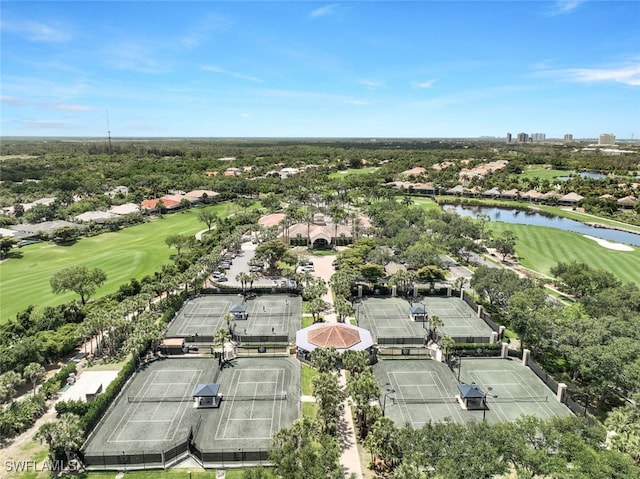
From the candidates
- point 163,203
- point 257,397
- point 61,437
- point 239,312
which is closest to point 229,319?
point 239,312

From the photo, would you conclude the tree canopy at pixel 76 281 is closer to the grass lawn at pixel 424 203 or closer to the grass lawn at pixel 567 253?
the grass lawn at pixel 567 253

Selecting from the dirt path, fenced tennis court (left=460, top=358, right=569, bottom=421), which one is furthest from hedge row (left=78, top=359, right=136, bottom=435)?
fenced tennis court (left=460, top=358, right=569, bottom=421)

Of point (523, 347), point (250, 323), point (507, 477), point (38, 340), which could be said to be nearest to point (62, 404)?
point (38, 340)

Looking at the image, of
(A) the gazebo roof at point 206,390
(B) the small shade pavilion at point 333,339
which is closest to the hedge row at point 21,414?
(A) the gazebo roof at point 206,390

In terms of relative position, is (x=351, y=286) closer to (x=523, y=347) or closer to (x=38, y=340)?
(x=523, y=347)

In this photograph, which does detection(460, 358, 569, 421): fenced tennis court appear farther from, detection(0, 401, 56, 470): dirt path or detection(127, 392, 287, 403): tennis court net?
detection(0, 401, 56, 470): dirt path
